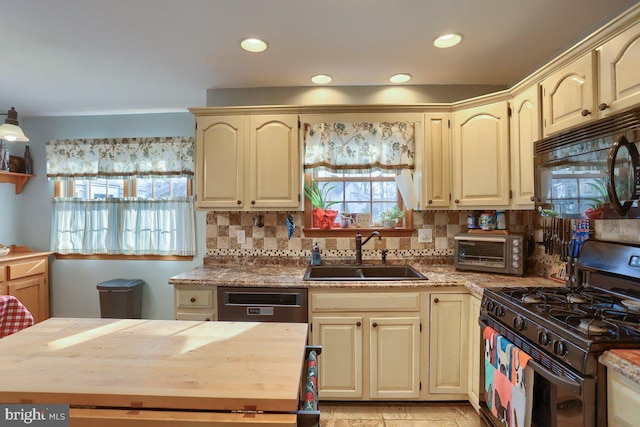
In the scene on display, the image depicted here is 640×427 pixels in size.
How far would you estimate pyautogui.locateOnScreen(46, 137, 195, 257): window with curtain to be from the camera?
10.9ft

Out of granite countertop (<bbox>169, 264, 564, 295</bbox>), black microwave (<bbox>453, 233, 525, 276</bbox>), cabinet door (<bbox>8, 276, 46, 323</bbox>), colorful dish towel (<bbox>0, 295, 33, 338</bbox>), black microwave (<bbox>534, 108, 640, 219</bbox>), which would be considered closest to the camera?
black microwave (<bbox>534, 108, 640, 219</bbox>)

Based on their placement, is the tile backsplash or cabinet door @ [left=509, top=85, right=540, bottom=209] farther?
the tile backsplash

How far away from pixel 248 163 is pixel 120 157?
5.93ft

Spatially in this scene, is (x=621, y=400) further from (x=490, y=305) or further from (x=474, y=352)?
(x=474, y=352)

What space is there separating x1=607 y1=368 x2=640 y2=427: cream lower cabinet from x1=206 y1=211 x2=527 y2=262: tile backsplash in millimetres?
1620

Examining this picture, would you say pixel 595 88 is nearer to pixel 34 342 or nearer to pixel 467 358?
pixel 467 358

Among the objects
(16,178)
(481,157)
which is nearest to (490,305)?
(481,157)

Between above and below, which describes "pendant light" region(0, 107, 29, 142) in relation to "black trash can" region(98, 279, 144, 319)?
above

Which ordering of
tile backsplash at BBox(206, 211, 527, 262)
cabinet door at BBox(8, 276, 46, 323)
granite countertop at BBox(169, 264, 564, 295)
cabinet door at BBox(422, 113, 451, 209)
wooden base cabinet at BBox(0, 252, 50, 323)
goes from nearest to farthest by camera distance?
granite countertop at BBox(169, 264, 564, 295) < cabinet door at BBox(422, 113, 451, 209) < tile backsplash at BBox(206, 211, 527, 262) < wooden base cabinet at BBox(0, 252, 50, 323) < cabinet door at BBox(8, 276, 46, 323)

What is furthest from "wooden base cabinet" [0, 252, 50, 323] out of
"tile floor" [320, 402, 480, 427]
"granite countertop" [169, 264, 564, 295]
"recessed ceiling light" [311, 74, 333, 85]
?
"recessed ceiling light" [311, 74, 333, 85]

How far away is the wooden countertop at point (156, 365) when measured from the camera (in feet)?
2.54

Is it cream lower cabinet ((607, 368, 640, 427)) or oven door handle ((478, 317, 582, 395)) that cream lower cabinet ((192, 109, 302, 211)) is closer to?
oven door handle ((478, 317, 582, 395))

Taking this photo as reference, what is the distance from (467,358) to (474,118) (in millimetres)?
1673

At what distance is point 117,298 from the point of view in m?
3.18
